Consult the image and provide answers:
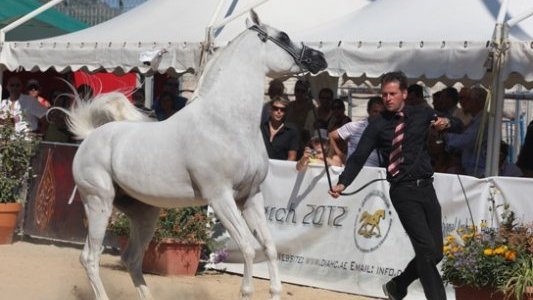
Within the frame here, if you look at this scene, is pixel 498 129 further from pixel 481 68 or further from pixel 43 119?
pixel 43 119

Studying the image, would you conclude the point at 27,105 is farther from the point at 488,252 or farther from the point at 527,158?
the point at 488,252

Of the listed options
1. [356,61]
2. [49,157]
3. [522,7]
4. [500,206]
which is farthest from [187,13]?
[500,206]

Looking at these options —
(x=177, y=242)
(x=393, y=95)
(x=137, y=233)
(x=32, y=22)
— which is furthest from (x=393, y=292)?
(x=32, y=22)

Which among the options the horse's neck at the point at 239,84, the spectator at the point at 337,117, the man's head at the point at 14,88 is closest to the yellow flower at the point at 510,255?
the horse's neck at the point at 239,84

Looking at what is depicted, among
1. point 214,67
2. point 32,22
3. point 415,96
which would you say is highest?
point 32,22

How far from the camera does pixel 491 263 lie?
23.9 feet

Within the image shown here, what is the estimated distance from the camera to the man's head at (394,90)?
7484 millimetres

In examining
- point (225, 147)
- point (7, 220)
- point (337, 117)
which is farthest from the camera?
point (7, 220)

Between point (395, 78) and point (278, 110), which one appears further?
point (278, 110)

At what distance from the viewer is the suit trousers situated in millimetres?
7379

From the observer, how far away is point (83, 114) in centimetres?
893

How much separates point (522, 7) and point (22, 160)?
6.38m

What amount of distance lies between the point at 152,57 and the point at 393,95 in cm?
477

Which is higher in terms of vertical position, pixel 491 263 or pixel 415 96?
pixel 415 96
